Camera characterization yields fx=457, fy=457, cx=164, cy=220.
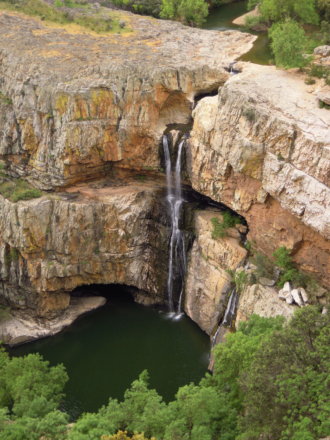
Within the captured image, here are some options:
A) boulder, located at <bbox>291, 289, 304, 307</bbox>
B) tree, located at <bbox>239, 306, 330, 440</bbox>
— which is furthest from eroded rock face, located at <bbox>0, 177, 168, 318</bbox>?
tree, located at <bbox>239, 306, 330, 440</bbox>

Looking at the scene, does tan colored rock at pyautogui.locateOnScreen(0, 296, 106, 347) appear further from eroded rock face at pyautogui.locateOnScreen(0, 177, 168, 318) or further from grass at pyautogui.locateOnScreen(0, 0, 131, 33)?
grass at pyautogui.locateOnScreen(0, 0, 131, 33)

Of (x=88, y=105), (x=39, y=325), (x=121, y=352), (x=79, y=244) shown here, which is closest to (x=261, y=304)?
(x=121, y=352)

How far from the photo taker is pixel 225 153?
27094 mm

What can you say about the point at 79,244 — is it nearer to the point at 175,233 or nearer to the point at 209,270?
the point at 175,233

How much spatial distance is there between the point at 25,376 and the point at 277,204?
637 inches

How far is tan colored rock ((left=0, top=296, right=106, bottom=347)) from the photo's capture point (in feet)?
104

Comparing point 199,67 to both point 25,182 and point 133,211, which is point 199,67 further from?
point 25,182

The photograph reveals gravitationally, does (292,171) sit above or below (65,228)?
above

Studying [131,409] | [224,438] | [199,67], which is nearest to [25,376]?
[131,409]

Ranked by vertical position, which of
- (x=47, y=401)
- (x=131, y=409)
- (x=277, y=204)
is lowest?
(x=47, y=401)

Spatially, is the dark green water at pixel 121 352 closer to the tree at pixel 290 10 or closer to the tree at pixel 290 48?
the tree at pixel 290 48

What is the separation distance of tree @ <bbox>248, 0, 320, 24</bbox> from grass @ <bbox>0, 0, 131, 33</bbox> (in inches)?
525

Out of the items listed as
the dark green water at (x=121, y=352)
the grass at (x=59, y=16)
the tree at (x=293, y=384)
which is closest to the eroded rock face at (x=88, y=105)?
the grass at (x=59, y=16)

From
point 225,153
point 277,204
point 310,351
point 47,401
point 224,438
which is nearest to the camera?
point 310,351
